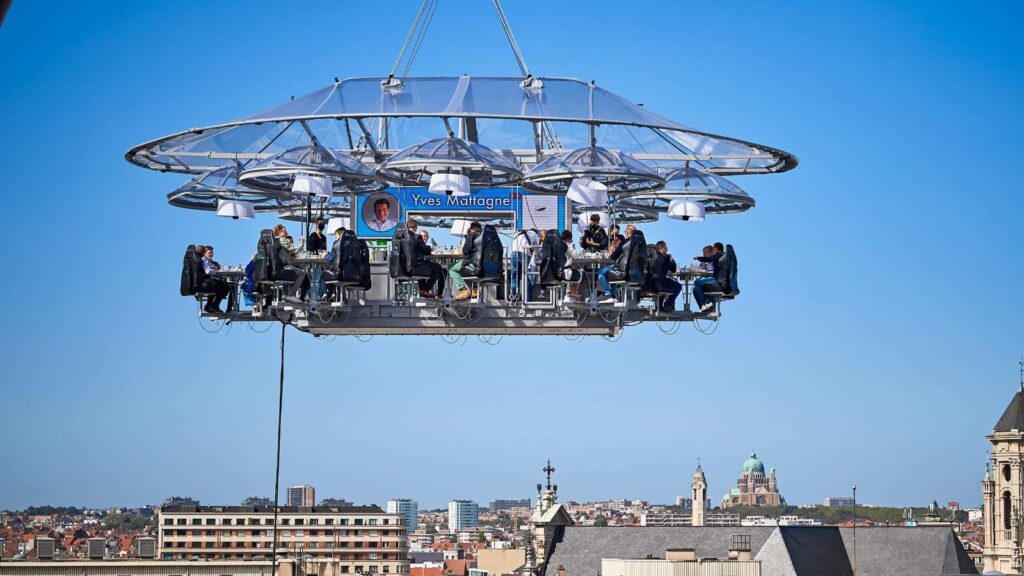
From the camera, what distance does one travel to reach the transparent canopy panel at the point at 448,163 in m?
29.7

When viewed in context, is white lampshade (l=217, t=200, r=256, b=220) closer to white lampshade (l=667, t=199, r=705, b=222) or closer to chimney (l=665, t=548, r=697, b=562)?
white lampshade (l=667, t=199, r=705, b=222)

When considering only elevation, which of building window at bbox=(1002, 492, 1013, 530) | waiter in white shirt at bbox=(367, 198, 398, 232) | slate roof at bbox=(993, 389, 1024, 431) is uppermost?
slate roof at bbox=(993, 389, 1024, 431)

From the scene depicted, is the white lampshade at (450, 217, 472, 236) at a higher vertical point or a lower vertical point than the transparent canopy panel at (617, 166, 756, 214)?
lower

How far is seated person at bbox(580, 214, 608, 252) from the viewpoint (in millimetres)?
29438

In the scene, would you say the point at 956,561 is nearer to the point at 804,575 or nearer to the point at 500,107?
the point at 804,575

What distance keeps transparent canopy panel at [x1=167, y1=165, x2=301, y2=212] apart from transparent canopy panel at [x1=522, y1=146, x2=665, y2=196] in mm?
4820

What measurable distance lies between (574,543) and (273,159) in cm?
8300

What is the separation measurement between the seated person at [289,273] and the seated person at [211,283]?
1463 mm

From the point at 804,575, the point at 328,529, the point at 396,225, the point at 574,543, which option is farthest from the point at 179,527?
the point at 396,225

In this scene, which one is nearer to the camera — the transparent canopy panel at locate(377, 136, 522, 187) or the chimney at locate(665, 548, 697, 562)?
the transparent canopy panel at locate(377, 136, 522, 187)

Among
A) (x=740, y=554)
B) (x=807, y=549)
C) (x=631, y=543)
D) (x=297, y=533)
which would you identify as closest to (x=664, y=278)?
(x=740, y=554)

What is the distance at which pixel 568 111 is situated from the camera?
29391 millimetres

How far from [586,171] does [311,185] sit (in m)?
4.33

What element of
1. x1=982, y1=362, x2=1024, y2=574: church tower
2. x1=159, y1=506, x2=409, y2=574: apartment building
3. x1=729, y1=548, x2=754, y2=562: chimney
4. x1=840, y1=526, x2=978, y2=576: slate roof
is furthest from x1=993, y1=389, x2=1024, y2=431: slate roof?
x1=159, y1=506, x2=409, y2=574: apartment building
